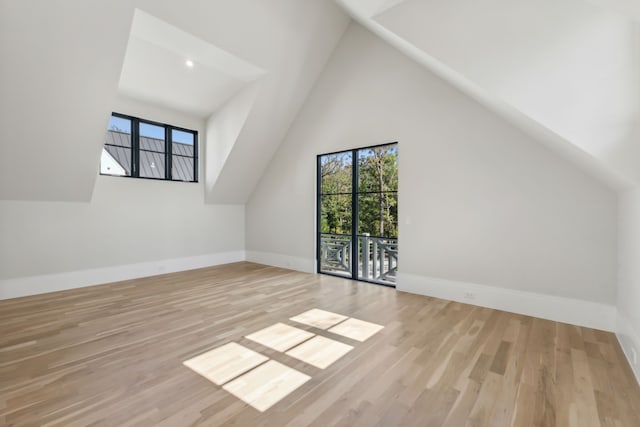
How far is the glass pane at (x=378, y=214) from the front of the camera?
474 centimetres

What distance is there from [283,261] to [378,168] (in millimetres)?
2854

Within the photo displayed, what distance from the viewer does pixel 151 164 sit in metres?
5.55

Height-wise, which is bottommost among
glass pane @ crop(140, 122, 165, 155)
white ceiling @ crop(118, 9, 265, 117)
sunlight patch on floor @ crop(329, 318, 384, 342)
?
sunlight patch on floor @ crop(329, 318, 384, 342)

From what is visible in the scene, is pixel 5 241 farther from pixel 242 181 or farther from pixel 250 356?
pixel 250 356

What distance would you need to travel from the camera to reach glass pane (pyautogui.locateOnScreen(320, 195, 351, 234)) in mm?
5309

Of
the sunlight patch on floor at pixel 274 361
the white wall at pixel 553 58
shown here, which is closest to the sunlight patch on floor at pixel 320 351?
the sunlight patch on floor at pixel 274 361

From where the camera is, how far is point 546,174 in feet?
11.0

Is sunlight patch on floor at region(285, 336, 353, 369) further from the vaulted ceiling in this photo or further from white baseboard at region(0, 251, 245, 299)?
white baseboard at region(0, 251, 245, 299)

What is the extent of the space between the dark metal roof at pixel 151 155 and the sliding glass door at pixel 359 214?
2.86 metres

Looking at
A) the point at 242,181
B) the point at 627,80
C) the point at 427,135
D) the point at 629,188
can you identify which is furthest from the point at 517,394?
the point at 242,181

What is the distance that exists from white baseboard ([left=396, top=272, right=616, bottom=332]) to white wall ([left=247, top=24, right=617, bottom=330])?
7 cm

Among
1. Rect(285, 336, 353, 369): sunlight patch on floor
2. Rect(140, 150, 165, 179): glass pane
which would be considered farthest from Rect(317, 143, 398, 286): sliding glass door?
Rect(140, 150, 165, 179): glass pane

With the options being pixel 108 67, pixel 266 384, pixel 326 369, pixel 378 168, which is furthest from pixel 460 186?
pixel 108 67

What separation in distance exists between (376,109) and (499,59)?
91.7 inches
